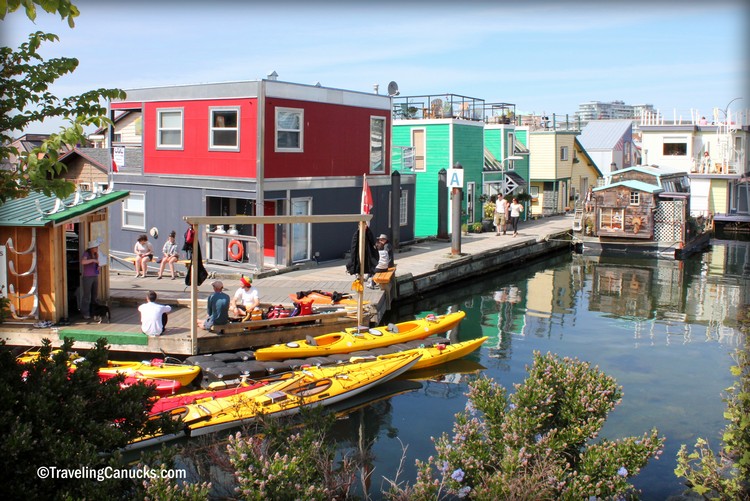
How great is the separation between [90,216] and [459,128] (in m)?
23.2

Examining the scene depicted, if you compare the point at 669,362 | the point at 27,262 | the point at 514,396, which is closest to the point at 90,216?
the point at 27,262

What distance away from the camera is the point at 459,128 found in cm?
3706

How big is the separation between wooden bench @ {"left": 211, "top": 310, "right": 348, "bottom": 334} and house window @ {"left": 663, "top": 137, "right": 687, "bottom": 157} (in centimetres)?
4133

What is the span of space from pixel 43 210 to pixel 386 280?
9864mm

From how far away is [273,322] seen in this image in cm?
1719

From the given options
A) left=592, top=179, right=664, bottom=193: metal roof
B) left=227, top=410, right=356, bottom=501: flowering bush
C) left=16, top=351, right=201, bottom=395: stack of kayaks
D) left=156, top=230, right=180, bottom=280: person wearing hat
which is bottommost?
left=16, top=351, right=201, bottom=395: stack of kayaks

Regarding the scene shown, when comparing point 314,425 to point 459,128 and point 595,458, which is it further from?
point 459,128

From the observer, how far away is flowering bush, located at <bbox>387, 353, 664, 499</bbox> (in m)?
6.96

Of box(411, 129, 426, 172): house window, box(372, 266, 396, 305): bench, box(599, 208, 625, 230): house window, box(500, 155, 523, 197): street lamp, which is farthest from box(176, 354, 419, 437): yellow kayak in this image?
box(500, 155, 523, 197): street lamp

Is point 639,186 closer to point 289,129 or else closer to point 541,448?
point 289,129

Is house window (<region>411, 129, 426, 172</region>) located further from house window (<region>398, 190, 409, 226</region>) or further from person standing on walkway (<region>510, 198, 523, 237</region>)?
house window (<region>398, 190, 409, 226</region>)

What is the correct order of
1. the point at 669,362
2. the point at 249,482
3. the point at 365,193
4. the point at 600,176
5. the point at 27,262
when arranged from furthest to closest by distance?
the point at 600,176, the point at 365,193, the point at 669,362, the point at 27,262, the point at 249,482

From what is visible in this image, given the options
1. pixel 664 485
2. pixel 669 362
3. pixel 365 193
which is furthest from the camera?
pixel 365 193

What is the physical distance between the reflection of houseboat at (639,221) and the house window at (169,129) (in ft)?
71.1
